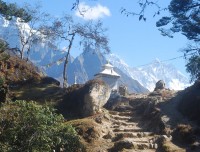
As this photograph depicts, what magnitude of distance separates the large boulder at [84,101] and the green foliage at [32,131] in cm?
1077

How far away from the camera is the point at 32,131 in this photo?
18672 millimetres

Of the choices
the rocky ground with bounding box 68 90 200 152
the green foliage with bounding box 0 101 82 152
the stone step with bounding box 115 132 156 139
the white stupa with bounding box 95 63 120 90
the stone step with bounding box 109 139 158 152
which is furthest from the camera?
the white stupa with bounding box 95 63 120 90

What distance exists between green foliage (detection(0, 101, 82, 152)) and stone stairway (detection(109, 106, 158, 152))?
4872mm

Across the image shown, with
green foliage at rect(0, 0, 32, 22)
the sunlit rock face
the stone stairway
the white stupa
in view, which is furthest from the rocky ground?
the white stupa

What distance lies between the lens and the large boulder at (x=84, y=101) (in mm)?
31547

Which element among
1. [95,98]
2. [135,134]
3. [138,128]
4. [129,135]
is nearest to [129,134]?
[129,135]

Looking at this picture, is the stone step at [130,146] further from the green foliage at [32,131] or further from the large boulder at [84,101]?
the large boulder at [84,101]

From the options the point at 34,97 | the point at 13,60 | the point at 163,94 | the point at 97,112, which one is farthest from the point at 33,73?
the point at 163,94

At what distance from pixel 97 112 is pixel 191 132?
785 cm

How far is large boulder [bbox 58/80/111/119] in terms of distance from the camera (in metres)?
31.5

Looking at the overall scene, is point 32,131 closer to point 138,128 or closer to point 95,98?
point 138,128

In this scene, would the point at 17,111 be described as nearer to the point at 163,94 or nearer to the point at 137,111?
Answer: the point at 137,111

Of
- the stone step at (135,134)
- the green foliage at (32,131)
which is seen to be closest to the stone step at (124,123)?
the stone step at (135,134)

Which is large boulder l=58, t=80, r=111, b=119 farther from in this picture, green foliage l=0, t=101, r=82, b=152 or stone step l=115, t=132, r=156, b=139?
green foliage l=0, t=101, r=82, b=152
